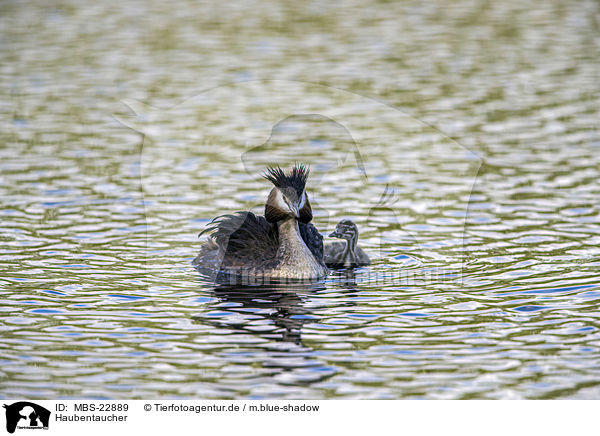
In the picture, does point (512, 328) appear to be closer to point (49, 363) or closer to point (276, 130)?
point (49, 363)

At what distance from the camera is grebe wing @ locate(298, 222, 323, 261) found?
1341 centimetres

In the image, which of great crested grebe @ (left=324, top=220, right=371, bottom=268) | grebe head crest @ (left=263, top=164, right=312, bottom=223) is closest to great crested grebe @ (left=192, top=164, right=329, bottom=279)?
grebe head crest @ (left=263, top=164, right=312, bottom=223)

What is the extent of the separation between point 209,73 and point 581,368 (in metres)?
16.0

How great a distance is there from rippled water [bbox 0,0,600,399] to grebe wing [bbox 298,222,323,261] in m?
0.60

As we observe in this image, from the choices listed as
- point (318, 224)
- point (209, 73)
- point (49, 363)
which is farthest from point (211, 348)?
point (209, 73)

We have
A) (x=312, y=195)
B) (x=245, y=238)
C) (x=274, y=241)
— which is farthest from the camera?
(x=312, y=195)
